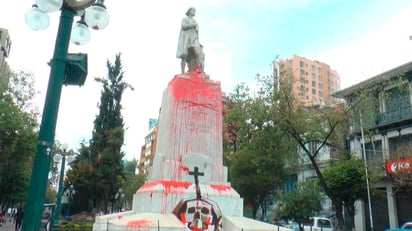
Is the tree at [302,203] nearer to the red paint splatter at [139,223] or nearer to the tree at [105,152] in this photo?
the tree at [105,152]

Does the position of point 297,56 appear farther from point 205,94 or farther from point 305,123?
point 205,94

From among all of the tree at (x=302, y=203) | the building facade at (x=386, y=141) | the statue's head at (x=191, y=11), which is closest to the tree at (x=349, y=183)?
the building facade at (x=386, y=141)

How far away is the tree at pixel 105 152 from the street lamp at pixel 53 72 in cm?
2845

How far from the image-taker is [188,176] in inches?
465

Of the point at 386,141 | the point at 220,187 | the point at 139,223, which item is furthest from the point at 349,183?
the point at 139,223

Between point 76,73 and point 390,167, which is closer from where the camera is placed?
point 76,73

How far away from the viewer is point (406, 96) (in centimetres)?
2516

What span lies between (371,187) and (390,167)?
1672 millimetres

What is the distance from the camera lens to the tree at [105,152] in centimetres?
3241

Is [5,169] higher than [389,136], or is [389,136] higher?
[389,136]

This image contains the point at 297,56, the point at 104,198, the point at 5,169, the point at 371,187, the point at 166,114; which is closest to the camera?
the point at 166,114

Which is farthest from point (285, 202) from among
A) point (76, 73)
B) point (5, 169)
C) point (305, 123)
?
point (76, 73)

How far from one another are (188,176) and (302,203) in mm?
15864

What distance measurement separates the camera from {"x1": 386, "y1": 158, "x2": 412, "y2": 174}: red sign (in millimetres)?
18888
